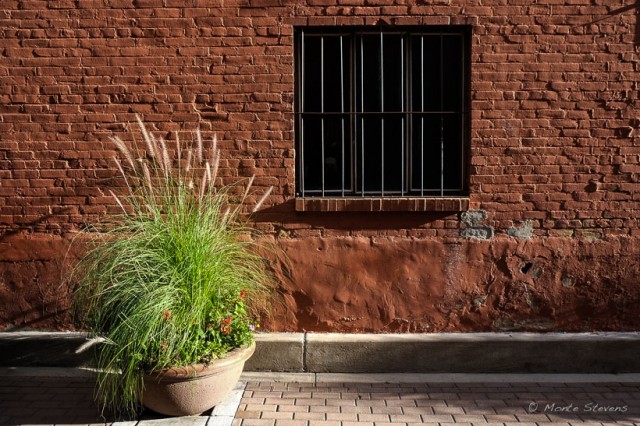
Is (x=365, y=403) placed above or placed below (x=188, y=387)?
below

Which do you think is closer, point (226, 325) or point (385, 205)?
point (226, 325)

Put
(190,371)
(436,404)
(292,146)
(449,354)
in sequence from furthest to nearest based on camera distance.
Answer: (292,146), (449,354), (436,404), (190,371)

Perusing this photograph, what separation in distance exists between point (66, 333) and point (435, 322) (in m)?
3.53

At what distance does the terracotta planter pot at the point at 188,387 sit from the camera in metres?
3.97

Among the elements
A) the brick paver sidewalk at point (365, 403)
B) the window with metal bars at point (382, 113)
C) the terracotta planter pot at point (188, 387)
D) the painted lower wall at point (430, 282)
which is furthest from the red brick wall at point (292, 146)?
the terracotta planter pot at point (188, 387)

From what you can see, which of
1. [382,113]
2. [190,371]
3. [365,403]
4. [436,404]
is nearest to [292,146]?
[382,113]

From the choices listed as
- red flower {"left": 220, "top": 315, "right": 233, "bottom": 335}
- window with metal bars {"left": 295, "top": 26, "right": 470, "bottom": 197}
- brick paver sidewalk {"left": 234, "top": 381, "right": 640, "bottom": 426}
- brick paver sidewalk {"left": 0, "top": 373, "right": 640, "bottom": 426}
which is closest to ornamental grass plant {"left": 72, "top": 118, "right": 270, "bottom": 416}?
red flower {"left": 220, "top": 315, "right": 233, "bottom": 335}

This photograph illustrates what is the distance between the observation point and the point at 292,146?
5199 millimetres

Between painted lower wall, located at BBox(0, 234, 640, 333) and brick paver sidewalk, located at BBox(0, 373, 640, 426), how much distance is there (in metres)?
0.58

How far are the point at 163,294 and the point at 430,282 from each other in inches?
98.7

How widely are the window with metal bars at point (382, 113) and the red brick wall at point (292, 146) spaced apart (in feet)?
0.63

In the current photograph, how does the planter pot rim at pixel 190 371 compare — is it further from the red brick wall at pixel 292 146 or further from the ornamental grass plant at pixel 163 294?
the red brick wall at pixel 292 146

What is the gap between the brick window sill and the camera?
515 centimetres

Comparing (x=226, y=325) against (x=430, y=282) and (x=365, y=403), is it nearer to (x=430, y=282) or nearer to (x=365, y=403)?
(x=365, y=403)
